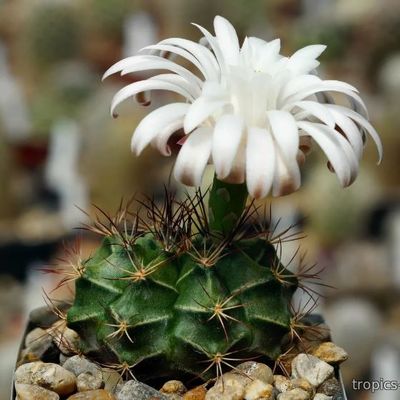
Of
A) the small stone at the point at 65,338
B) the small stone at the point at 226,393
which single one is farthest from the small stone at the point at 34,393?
the small stone at the point at 226,393

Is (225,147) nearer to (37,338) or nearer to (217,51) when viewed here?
(217,51)

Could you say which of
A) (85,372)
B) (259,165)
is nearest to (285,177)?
(259,165)

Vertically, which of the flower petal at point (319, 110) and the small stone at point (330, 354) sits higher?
the flower petal at point (319, 110)

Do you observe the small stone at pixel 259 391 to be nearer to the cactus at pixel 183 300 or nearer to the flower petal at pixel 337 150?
the cactus at pixel 183 300

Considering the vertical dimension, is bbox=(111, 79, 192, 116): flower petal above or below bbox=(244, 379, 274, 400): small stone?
above

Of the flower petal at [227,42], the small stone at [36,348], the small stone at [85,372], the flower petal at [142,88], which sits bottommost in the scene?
the small stone at [85,372]

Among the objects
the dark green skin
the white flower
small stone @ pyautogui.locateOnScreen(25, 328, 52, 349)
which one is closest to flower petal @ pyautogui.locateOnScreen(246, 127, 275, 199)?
the white flower

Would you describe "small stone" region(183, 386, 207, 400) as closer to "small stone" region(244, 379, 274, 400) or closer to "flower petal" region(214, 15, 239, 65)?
"small stone" region(244, 379, 274, 400)
